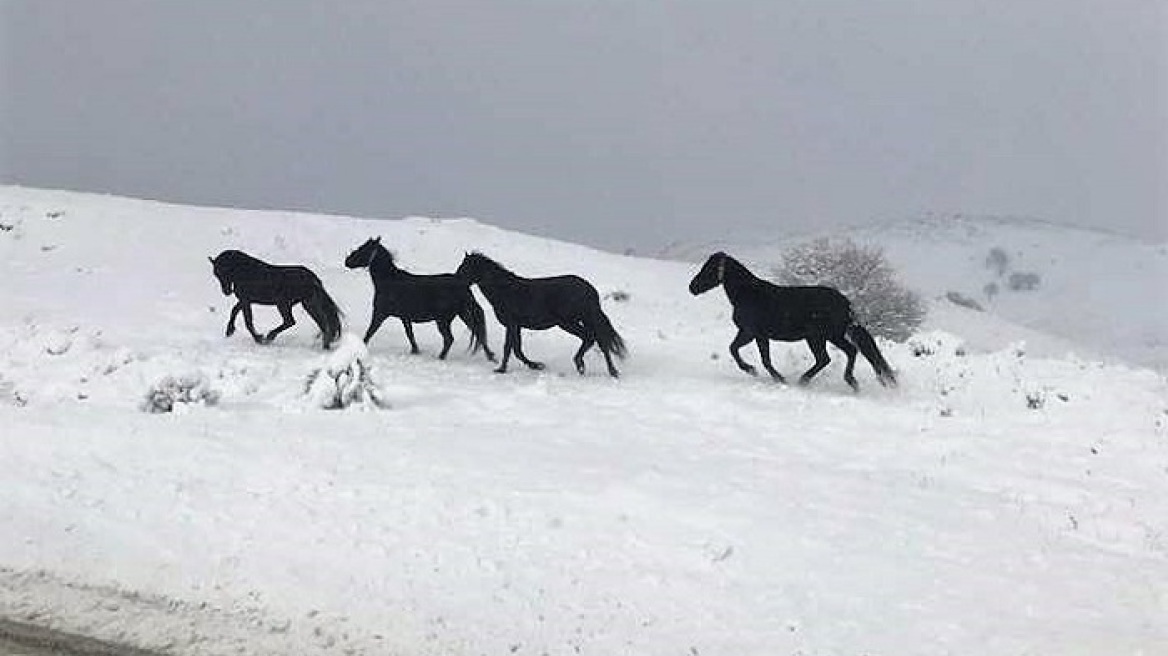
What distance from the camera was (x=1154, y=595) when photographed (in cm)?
641

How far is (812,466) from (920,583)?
2927 millimetres

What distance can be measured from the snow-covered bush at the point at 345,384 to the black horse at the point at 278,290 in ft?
15.6

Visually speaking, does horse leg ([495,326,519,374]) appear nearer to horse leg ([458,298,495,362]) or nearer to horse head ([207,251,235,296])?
horse leg ([458,298,495,362])

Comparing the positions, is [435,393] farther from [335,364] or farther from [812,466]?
[812,466]

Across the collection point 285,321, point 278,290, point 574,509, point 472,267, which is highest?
point 472,267

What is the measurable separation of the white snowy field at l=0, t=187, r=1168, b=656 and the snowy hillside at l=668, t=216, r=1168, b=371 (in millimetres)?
60336

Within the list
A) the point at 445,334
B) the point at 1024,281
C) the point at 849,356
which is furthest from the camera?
the point at 1024,281

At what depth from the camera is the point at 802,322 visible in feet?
44.6

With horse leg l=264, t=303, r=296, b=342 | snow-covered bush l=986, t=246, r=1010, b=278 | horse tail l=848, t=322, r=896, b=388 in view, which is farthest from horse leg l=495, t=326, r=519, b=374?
snow-covered bush l=986, t=246, r=1010, b=278

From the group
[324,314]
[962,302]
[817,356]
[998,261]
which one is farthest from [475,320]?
[998,261]

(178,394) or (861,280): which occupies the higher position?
(861,280)

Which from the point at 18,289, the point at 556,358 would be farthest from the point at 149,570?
the point at 18,289

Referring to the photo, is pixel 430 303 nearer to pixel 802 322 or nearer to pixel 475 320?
pixel 475 320

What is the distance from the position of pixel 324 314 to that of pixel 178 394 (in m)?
5.22
